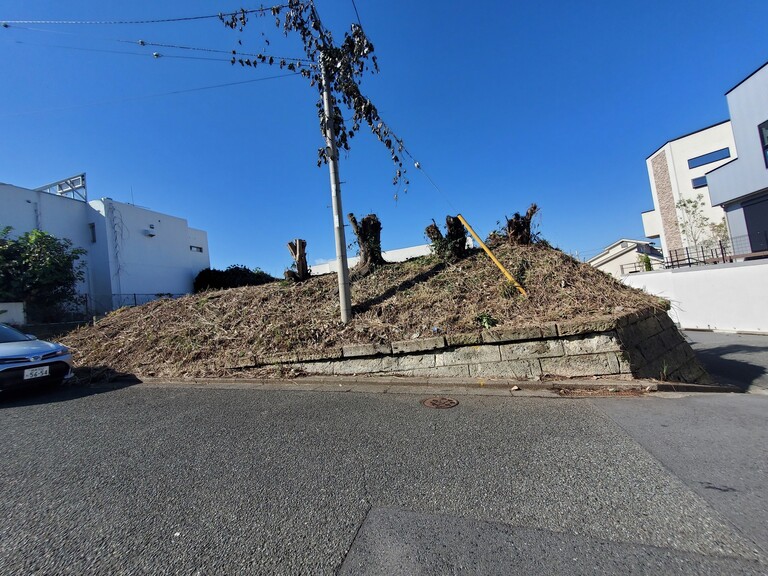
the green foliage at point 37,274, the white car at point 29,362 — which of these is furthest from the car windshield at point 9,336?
the green foliage at point 37,274

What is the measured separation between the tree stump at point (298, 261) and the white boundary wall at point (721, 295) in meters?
9.34

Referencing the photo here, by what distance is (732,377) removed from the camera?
580 cm

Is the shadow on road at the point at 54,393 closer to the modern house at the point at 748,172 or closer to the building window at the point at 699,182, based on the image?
the modern house at the point at 748,172

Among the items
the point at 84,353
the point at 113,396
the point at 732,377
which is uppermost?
the point at 84,353

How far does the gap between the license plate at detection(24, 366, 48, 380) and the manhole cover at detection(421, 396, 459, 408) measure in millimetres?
5973

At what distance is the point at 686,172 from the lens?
28.5m

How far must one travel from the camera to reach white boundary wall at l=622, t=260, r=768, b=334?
35.3 ft

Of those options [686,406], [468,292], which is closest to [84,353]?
[468,292]

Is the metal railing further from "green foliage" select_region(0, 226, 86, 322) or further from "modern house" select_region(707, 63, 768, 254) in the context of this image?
"green foliage" select_region(0, 226, 86, 322)

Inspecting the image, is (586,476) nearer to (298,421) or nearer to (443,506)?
(443,506)

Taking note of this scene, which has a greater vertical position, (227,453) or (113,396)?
(113,396)

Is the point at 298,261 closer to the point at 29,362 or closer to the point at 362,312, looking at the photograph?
the point at 362,312

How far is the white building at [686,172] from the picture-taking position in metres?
27.1

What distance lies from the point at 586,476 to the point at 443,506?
1113mm
